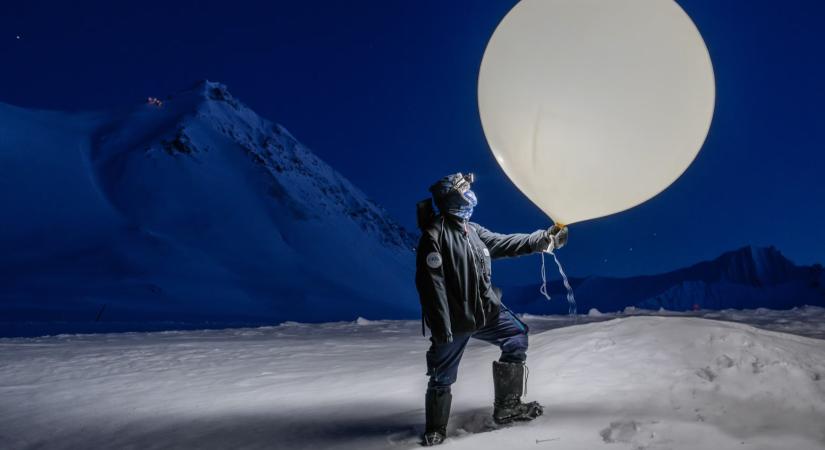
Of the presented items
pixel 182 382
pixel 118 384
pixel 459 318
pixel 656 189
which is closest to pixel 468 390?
pixel 459 318

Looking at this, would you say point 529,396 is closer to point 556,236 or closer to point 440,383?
point 440,383

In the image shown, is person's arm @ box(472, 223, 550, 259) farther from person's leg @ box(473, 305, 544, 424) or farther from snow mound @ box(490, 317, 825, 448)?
snow mound @ box(490, 317, 825, 448)

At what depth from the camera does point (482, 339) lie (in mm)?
3693

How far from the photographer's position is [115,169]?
69062 millimetres

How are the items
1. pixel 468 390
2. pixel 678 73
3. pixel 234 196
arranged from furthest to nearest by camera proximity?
pixel 234 196 → pixel 468 390 → pixel 678 73

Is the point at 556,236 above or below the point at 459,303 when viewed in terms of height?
above

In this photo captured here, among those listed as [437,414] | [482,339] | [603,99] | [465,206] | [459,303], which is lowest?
[437,414]

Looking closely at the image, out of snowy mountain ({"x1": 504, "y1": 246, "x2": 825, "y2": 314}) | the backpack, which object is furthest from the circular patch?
snowy mountain ({"x1": 504, "y1": 246, "x2": 825, "y2": 314})

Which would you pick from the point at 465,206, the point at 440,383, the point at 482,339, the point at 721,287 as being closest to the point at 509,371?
the point at 482,339

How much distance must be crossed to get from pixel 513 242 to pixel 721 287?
64267 mm

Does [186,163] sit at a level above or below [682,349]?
above

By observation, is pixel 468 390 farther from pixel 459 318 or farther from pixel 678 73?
pixel 678 73

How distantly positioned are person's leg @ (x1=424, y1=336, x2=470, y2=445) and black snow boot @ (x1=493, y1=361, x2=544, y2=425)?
340 mm

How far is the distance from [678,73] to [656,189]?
2.36ft
